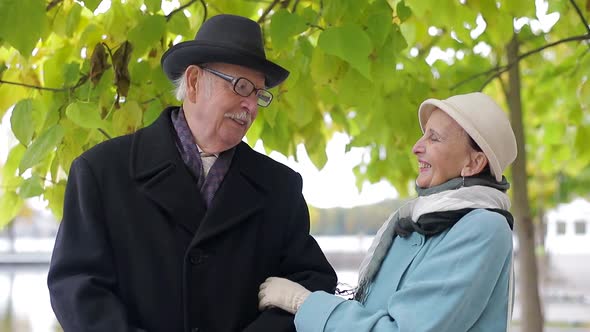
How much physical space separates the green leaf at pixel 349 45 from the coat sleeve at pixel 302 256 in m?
0.38

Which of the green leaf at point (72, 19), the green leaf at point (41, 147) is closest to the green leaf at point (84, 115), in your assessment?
the green leaf at point (41, 147)

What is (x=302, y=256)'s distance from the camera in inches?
76.5

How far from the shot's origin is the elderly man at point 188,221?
1739 mm

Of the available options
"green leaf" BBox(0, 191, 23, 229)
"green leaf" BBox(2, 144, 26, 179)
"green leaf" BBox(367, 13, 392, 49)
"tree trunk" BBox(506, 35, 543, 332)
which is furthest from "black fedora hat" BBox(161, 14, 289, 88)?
"tree trunk" BBox(506, 35, 543, 332)

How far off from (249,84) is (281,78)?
167mm

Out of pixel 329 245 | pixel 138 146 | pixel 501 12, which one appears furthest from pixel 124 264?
pixel 329 245

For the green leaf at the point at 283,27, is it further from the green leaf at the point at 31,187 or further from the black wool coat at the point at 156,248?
the green leaf at the point at 31,187

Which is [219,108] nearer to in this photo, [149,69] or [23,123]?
[23,123]

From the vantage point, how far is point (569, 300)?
1273 centimetres

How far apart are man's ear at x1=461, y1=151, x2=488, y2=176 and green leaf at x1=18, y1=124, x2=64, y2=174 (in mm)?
1099

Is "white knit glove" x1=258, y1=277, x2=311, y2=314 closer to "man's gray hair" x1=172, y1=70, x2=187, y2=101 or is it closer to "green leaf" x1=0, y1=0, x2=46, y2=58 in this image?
"man's gray hair" x1=172, y1=70, x2=187, y2=101

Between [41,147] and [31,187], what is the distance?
0.50 metres

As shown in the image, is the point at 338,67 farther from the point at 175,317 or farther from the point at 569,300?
the point at 569,300

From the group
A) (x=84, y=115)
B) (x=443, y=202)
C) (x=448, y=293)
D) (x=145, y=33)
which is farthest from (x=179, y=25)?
(x=448, y=293)
